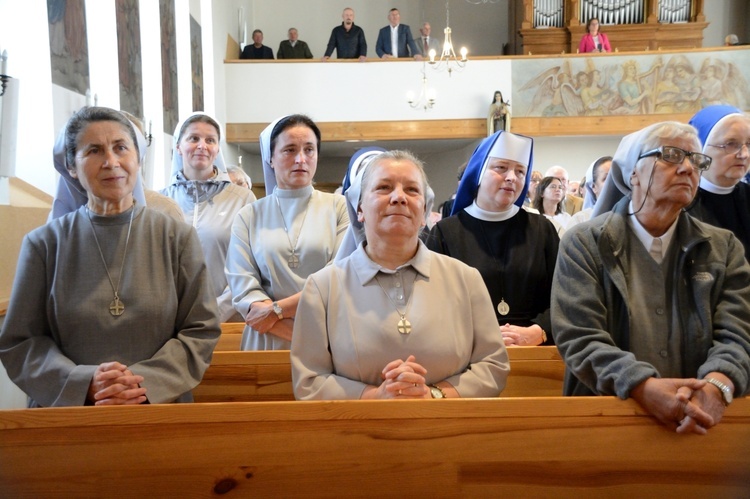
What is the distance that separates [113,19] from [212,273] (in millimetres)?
4931

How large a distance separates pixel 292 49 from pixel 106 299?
42.7 feet

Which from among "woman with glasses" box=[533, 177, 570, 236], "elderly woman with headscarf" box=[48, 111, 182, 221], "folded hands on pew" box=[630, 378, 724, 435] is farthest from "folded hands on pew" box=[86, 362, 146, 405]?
"woman with glasses" box=[533, 177, 570, 236]

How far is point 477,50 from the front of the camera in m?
17.2

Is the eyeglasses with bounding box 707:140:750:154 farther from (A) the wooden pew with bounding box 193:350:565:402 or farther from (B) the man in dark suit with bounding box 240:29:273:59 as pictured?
(B) the man in dark suit with bounding box 240:29:273:59

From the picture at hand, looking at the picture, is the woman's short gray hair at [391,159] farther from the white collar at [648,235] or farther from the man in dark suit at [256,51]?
the man in dark suit at [256,51]

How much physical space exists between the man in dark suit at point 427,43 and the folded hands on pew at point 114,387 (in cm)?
1322

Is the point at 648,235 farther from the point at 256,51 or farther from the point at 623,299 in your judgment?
the point at 256,51

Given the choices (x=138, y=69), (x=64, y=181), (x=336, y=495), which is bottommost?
(x=336, y=495)

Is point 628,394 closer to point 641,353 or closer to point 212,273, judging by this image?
point 641,353

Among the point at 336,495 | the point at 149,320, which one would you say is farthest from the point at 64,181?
the point at 336,495

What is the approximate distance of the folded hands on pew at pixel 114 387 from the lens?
1.95 m

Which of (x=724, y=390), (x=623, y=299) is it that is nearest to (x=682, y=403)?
(x=724, y=390)

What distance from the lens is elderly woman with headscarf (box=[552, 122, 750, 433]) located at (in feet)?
6.75

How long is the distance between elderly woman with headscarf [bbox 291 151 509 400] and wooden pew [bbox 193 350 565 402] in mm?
541
